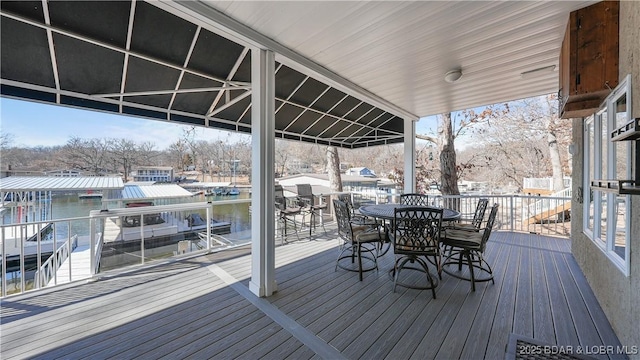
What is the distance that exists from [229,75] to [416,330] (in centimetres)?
385

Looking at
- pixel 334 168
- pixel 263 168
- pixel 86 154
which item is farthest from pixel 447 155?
pixel 86 154

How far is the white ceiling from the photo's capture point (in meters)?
2.25

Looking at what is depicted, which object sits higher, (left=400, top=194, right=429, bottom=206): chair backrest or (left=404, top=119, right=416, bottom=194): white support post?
(left=404, top=119, right=416, bottom=194): white support post

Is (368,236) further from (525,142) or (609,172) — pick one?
(525,142)

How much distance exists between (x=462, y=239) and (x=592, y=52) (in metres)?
2.22

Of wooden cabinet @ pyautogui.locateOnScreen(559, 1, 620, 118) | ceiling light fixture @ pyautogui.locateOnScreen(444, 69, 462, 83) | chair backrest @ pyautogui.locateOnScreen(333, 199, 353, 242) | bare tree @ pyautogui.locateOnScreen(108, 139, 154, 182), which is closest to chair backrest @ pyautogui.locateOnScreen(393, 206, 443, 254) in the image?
chair backrest @ pyautogui.locateOnScreen(333, 199, 353, 242)

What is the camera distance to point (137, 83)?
3.42 metres

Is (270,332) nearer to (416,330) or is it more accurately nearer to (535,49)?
(416,330)

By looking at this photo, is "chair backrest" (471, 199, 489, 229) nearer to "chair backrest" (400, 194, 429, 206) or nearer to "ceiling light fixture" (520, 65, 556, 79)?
"chair backrest" (400, 194, 429, 206)

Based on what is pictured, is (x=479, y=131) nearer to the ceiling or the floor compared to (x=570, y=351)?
nearer to the ceiling

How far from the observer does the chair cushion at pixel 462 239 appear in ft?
10.00

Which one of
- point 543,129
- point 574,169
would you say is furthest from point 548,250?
point 543,129

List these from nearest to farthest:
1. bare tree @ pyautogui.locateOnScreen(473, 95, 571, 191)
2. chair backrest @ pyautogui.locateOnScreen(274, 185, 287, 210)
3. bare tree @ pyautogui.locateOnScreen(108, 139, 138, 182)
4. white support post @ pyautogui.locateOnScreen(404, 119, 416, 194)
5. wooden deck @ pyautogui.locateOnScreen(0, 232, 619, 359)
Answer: wooden deck @ pyautogui.locateOnScreen(0, 232, 619, 359) < chair backrest @ pyautogui.locateOnScreen(274, 185, 287, 210) < white support post @ pyautogui.locateOnScreen(404, 119, 416, 194) < bare tree @ pyautogui.locateOnScreen(108, 139, 138, 182) < bare tree @ pyautogui.locateOnScreen(473, 95, 571, 191)

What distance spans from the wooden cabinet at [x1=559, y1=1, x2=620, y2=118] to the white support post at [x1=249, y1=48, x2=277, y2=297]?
297cm
